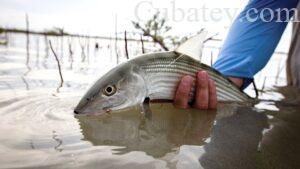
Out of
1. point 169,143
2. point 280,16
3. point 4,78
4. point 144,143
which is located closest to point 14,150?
point 144,143

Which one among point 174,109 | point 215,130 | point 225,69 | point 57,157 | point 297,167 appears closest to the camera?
point 57,157

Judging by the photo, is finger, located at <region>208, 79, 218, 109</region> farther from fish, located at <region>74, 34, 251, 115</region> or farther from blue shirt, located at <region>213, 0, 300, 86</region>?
blue shirt, located at <region>213, 0, 300, 86</region>

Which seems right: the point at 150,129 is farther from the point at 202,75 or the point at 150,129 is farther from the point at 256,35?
the point at 256,35

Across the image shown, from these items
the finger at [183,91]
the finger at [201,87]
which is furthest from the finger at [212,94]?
the finger at [183,91]

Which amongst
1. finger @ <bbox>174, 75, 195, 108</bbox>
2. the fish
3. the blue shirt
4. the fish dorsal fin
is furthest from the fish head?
the blue shirt

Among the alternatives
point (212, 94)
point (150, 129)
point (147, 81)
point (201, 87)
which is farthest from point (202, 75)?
point (150, 129)

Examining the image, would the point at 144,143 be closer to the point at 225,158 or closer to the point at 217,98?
the point at 225,158
